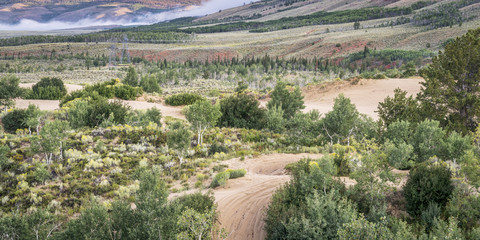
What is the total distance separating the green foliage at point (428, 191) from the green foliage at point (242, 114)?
17610 millimetres

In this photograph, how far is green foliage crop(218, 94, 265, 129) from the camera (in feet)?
91.4

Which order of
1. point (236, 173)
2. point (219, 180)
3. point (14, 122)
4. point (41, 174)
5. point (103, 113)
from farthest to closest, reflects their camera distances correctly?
1. point (103, 113)
2. point (14, 122)
3. point (236, 173)
4. point (219, 180)
5. point (41, 174)

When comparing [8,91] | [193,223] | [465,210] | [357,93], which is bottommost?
[357,93]

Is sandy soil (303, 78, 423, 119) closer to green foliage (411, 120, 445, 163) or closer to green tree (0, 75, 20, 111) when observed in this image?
green foliage (411, 120, 445, 163)

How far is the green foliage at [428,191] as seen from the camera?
10.1 m

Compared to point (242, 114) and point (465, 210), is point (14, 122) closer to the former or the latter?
point (242, 114)

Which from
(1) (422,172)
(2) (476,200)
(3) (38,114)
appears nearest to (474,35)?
(1) (422,172)

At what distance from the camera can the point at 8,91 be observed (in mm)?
29156

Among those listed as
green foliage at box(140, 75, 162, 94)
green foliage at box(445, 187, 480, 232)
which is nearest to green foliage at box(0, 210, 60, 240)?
green foliage at box(445, 187, 480, 232)

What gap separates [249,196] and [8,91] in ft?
89.7

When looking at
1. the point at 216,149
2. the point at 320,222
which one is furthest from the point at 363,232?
the point at 216,149

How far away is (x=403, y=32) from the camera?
352 ft

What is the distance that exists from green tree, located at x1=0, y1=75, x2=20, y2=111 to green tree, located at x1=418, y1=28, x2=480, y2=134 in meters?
32.8

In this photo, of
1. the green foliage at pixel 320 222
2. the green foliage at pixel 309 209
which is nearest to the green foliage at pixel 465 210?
the green foliage at pixel 309 209
